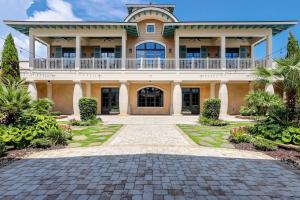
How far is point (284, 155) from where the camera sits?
6.62 metres

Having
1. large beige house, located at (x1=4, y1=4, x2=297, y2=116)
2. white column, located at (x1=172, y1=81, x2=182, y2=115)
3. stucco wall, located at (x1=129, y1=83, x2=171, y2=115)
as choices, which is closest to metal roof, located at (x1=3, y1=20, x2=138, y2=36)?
large beige house, located at (x1=4, y1=4, x2=297, y2=116)

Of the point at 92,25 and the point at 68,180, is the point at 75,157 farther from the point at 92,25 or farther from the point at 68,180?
the point at 92,25

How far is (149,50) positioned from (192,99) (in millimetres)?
6596

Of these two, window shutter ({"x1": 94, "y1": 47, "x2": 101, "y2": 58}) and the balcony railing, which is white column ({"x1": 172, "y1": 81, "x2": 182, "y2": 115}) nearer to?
the balcony railing

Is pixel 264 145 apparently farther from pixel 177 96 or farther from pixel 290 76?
pixel 177 96

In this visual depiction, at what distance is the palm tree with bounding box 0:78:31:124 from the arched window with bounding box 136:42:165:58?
14359mm

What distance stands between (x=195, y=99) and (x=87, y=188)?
61.8 feet

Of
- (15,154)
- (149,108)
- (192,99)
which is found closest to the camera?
(15,154)

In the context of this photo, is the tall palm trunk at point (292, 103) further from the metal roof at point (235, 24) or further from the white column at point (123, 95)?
the white column at point (123, 95)

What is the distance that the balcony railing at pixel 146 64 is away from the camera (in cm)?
1873

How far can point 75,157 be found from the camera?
6.29m

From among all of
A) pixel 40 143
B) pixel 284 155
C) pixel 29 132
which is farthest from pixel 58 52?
pixel 284 155

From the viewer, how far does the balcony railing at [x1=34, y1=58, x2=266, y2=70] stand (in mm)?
18734

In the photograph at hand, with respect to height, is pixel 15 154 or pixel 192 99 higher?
pixel 192 99
